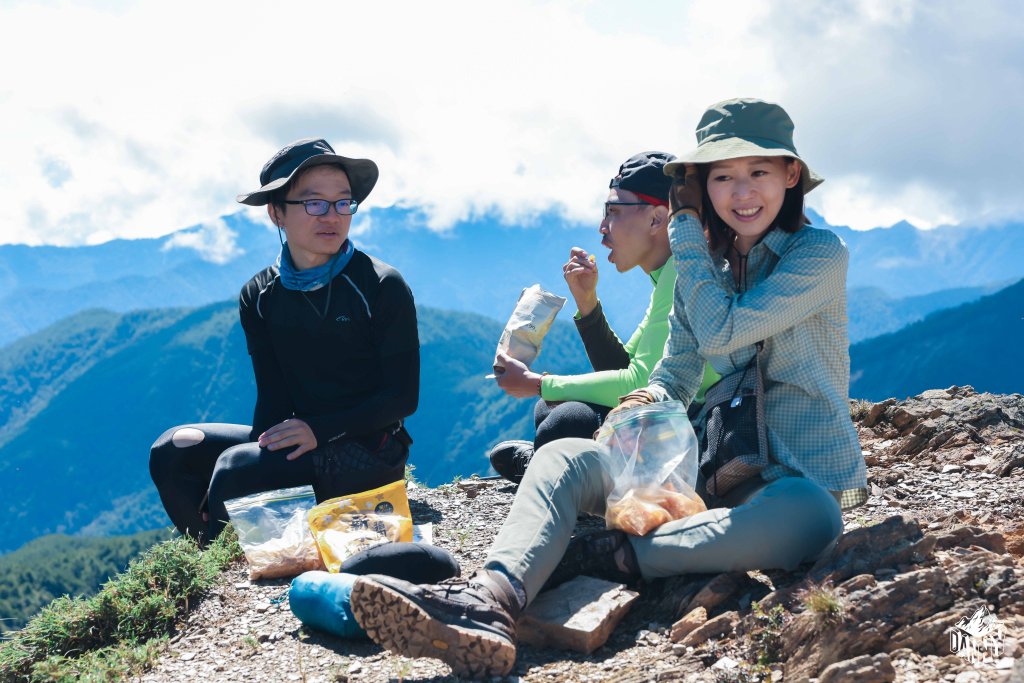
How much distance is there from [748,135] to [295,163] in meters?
2.65

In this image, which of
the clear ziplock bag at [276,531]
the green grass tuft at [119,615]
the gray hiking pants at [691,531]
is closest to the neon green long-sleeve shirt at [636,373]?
the gray hiking pants at [691,531]

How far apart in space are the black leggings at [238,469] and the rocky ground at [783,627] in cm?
50

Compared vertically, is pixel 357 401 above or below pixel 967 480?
above

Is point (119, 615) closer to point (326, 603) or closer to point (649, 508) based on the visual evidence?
point (326, 603)

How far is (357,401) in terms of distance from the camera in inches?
212

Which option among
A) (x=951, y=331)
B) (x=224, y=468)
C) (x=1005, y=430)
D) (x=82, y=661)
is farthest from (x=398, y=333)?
(x=951, y=331)

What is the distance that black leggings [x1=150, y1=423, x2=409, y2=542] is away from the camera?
5.11 metres

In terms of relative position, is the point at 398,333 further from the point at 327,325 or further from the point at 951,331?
the point at 951,331

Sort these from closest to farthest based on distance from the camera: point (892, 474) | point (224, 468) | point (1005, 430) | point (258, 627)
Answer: point (258, 627) < point (224, 468) < point (892, 474) < point (1005, 430)

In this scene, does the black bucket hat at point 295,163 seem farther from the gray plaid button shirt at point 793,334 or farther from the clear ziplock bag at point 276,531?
the gray plaid button shirt at point 793,334

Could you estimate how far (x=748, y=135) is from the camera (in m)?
3.88

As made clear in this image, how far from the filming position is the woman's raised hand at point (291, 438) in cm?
509

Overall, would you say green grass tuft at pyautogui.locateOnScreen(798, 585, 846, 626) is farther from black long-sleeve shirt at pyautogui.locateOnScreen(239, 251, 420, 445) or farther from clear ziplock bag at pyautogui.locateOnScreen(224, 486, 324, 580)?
black long-sleeve shirt at pyautogui.locateOnScreen(239, 251, 420, 445)

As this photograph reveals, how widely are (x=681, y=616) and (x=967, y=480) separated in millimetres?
3002
